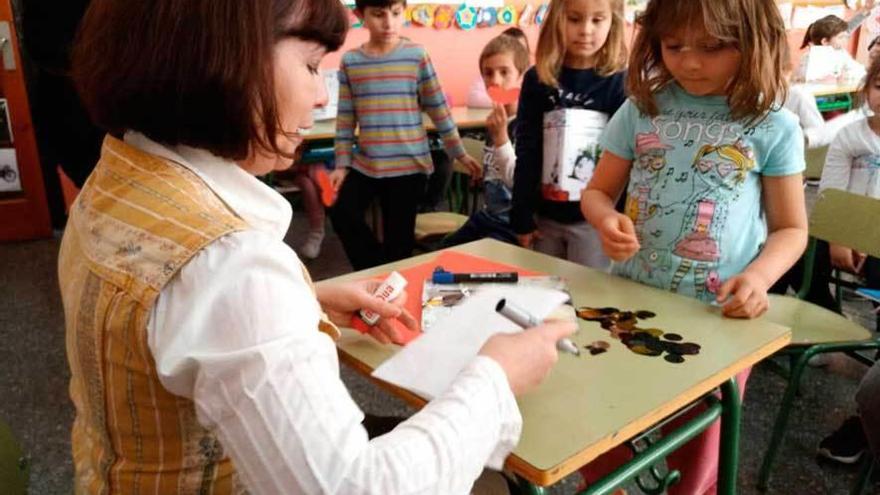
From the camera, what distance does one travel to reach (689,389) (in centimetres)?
89

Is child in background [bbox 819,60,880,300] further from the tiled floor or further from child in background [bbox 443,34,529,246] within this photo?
child in background [bbox 443,34,529,246]

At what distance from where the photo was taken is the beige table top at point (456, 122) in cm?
319

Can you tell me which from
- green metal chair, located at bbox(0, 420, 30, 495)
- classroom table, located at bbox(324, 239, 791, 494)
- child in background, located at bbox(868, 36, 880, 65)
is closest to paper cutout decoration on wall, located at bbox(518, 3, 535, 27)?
child in background, located at bbox(868, 36, 880, 65)

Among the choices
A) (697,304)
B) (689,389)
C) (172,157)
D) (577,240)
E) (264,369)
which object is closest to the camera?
(264,369)

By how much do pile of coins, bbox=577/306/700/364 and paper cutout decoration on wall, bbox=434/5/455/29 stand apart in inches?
159

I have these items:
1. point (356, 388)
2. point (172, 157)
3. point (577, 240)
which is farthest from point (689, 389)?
point (356, 388)

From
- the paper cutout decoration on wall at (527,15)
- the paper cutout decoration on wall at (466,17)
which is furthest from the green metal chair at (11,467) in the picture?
the paper cutout decoration on wall at (527,15)

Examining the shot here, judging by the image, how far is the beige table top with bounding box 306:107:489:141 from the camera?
319 centimetres

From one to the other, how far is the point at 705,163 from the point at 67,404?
2020mm

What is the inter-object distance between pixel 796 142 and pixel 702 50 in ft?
0.81

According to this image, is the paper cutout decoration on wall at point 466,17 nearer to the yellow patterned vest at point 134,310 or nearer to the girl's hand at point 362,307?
the girl's hand at point 362,307

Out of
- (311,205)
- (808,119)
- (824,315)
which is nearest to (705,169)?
(824,315)

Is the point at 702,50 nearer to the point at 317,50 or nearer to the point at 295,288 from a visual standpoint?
the point at 317,50

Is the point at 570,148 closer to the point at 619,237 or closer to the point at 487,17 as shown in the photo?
the point at 619,237
